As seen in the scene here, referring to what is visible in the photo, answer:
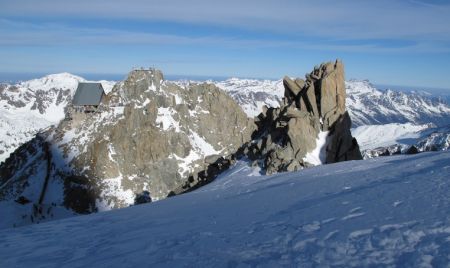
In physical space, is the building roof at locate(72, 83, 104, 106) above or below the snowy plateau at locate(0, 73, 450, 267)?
below

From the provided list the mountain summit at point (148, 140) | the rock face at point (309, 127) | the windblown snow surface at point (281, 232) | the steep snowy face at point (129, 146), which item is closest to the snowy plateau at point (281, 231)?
the windblown snow surface at point (281, 232)

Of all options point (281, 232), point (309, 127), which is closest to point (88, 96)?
point (309, 127)

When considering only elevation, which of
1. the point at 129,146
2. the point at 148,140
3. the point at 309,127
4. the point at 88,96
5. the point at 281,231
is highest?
the point at 281,231

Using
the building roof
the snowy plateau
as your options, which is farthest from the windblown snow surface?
the building roof

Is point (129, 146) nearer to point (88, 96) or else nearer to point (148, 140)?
point (148, 140)

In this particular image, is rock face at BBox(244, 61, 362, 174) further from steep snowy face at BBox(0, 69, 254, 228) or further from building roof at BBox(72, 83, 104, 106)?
building roof at BBox(72, 83, 104, 106)

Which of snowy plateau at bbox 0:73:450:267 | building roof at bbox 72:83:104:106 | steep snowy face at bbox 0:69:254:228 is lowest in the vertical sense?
steep snowy face at bbox 0:69:254:228

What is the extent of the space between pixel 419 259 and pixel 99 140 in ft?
423

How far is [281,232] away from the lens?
16688mm

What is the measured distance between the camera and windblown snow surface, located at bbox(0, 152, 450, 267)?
1370cm

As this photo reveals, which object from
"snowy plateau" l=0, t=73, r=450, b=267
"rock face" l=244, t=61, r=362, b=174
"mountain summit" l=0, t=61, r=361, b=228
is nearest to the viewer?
"snowy plateau" l=0, t=73, r=450, b=267

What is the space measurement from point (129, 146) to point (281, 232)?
125930 mm

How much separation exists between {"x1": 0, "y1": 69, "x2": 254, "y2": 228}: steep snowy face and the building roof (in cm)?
306

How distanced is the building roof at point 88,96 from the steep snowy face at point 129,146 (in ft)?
10.0
